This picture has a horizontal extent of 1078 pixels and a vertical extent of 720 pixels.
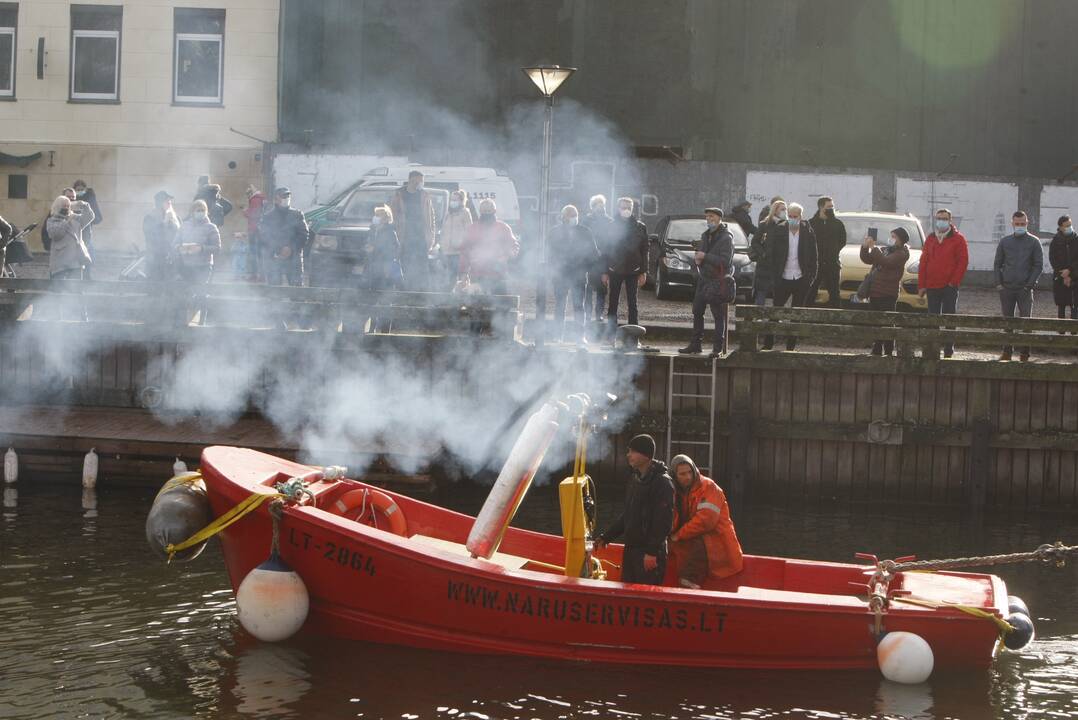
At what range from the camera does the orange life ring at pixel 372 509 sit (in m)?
10.5

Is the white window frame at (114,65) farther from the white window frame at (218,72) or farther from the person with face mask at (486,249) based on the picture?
the person with face mask at (486,249)

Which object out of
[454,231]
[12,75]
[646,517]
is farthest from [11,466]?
[12,75]

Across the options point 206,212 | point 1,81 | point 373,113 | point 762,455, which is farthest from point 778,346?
point 1,81

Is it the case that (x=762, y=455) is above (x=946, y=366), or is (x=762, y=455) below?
below

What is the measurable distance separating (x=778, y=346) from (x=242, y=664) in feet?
28.6

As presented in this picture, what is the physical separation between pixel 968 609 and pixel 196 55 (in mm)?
21450

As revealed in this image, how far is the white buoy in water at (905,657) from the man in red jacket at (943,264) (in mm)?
7164

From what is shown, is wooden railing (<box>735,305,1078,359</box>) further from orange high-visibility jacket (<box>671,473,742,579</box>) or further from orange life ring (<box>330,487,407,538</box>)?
orange life ring (<box>330,487,407,538</box>)

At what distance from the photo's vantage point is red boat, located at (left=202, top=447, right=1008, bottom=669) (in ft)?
30.8

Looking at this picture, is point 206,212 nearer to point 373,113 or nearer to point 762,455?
point 762,455

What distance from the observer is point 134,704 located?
8750 mm

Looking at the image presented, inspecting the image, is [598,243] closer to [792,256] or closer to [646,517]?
[792,256]

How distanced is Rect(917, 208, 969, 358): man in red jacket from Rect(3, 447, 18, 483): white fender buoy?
34.2 ft

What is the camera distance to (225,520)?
9758 millimetres
